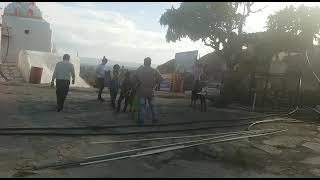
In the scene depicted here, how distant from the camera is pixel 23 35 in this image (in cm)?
3481

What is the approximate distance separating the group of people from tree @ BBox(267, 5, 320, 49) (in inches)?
835

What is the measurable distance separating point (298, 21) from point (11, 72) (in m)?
21.5

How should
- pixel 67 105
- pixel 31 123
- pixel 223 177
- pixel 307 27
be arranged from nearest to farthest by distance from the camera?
1. pixel 223 177
2. pixel 31 123
3. pixel 67 105
4. pixel 307 27

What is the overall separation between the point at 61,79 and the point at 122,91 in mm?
2023

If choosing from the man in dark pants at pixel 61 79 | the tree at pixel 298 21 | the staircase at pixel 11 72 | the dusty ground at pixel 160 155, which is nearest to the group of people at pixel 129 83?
the man in dark pants at pixel 61 79

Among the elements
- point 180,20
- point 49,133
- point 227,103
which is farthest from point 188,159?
point 180,20

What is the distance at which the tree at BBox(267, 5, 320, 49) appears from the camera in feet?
114

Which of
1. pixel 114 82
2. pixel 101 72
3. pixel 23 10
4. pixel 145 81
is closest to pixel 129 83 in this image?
pixel 114 82

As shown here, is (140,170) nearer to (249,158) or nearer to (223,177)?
(223,177)

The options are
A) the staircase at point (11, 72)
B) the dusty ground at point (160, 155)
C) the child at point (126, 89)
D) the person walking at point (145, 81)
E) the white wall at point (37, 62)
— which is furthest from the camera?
the staircase at point (11, 72)

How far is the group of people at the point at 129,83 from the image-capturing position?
12539mm

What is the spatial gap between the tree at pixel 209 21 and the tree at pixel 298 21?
291 cm

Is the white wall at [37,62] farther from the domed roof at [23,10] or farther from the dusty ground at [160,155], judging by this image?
the dusty ground at [160,155]

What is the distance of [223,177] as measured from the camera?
7.31 m
